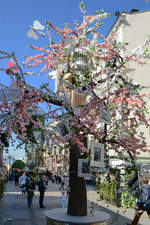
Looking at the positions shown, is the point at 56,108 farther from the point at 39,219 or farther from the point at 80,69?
the point at 39,219

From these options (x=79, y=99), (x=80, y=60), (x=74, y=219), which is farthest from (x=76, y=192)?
(x=80, y=60)

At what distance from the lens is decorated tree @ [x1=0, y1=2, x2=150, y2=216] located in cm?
498

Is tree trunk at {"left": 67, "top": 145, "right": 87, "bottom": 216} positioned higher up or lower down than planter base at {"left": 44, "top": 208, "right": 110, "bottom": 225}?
higher up

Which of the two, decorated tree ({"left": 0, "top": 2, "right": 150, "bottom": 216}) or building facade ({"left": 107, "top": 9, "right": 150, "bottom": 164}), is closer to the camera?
decorated tree ({"left": 0, "top": 2, "right": 150, "bottom": 216})

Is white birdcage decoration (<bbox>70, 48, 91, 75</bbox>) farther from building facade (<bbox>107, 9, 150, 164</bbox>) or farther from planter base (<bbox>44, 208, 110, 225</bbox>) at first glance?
building facade (<bbox>107, 9, 150, 164</bbox>)

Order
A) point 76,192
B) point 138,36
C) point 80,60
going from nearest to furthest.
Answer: point 80,60 < point 76,192 < point 138,36

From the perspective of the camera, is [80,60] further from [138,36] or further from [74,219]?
[138,36]

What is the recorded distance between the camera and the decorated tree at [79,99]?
498 centimetres

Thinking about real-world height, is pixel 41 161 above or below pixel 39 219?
above

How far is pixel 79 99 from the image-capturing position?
18.3 ft

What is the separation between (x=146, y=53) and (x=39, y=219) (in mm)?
7504

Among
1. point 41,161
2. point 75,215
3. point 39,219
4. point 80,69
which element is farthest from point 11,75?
point 39,219

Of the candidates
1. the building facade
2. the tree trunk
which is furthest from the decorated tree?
the building facade

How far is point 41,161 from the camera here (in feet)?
19.0
